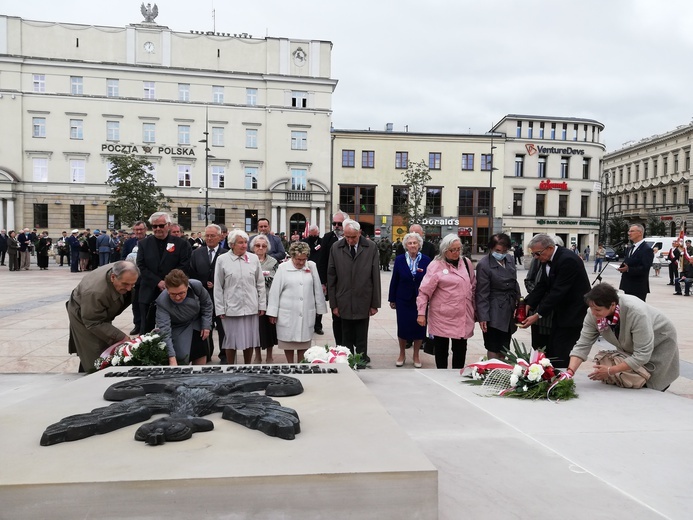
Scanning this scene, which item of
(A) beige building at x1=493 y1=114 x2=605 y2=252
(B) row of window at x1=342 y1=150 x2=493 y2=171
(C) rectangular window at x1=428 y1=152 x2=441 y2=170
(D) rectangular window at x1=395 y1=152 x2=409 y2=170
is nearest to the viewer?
(B) row of window at x1=342 y1=150 x2=493 y2=171

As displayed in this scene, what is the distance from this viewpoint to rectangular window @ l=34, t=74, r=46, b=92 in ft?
143

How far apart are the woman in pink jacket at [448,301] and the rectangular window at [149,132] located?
1733 inches

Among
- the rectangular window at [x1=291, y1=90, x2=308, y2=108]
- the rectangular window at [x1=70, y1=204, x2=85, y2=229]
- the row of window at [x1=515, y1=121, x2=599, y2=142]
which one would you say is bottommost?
the rectangular window at [x1=70, y1=204, x2=85, y2=229]

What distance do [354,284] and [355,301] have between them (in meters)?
0.22

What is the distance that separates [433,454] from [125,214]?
30.5 m

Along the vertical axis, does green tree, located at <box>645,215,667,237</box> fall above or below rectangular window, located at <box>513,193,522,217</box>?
below

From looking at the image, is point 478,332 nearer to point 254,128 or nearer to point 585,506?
point 585,506

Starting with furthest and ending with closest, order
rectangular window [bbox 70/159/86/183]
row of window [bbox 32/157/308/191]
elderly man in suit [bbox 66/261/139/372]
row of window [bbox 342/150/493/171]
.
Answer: row of window [bbox 342/150/493/171] < rectangular window [bbox 70/159/86/183] < row of window [bbox 32/157/308/191] < elderly man in suit [bbox 66/261/139/372]

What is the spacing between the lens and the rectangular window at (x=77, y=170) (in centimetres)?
4441

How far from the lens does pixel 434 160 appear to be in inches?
2005

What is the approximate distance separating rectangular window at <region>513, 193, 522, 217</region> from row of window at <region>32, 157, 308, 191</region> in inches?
847

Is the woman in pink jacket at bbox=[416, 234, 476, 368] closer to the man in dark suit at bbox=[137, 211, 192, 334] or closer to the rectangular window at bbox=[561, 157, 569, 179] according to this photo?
the man in dark suit at bbox=[137, 211, 192, 334]

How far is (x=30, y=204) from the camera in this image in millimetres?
43750

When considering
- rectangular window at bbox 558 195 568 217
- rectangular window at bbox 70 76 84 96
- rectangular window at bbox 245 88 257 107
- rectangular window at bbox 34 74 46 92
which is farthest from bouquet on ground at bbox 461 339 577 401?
rectangular window at bbox 558 195 568 217
